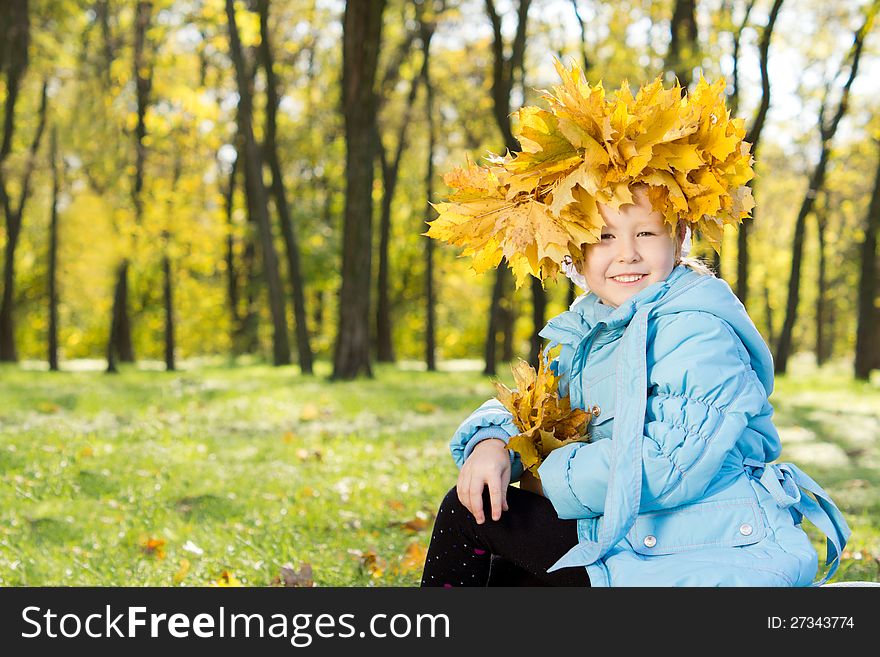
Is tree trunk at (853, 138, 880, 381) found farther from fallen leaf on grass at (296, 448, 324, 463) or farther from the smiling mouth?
the smiling mouth

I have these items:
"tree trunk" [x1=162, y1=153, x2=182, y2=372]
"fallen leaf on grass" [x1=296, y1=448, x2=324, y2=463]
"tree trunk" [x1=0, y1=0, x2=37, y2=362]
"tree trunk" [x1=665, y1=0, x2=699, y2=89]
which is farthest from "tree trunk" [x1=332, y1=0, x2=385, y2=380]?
"fallen leaf on grass" [x1=296, y1=448, x2=324, y2=463]

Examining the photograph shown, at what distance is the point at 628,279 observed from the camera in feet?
8.94

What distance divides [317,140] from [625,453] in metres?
25.5

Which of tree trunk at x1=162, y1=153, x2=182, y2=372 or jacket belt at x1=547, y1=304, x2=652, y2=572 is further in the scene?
tree trunk at x1=162, y1=153, x2=182, y2=372

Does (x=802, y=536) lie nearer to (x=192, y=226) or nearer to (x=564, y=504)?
(x=564, y=504)

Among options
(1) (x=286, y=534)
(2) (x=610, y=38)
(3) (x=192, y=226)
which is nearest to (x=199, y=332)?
(3) (x=192, y=226)

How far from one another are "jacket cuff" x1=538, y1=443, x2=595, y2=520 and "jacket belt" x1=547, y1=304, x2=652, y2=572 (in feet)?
0.28

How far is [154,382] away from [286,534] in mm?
11132

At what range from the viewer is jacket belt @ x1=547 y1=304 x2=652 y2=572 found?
2.28 m

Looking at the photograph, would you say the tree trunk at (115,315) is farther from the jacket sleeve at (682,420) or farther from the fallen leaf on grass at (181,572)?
the jacket sleeve at (682,420)

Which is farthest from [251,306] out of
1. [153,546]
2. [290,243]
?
[153,546]

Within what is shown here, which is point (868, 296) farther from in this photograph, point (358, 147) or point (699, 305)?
point (699, 305)
